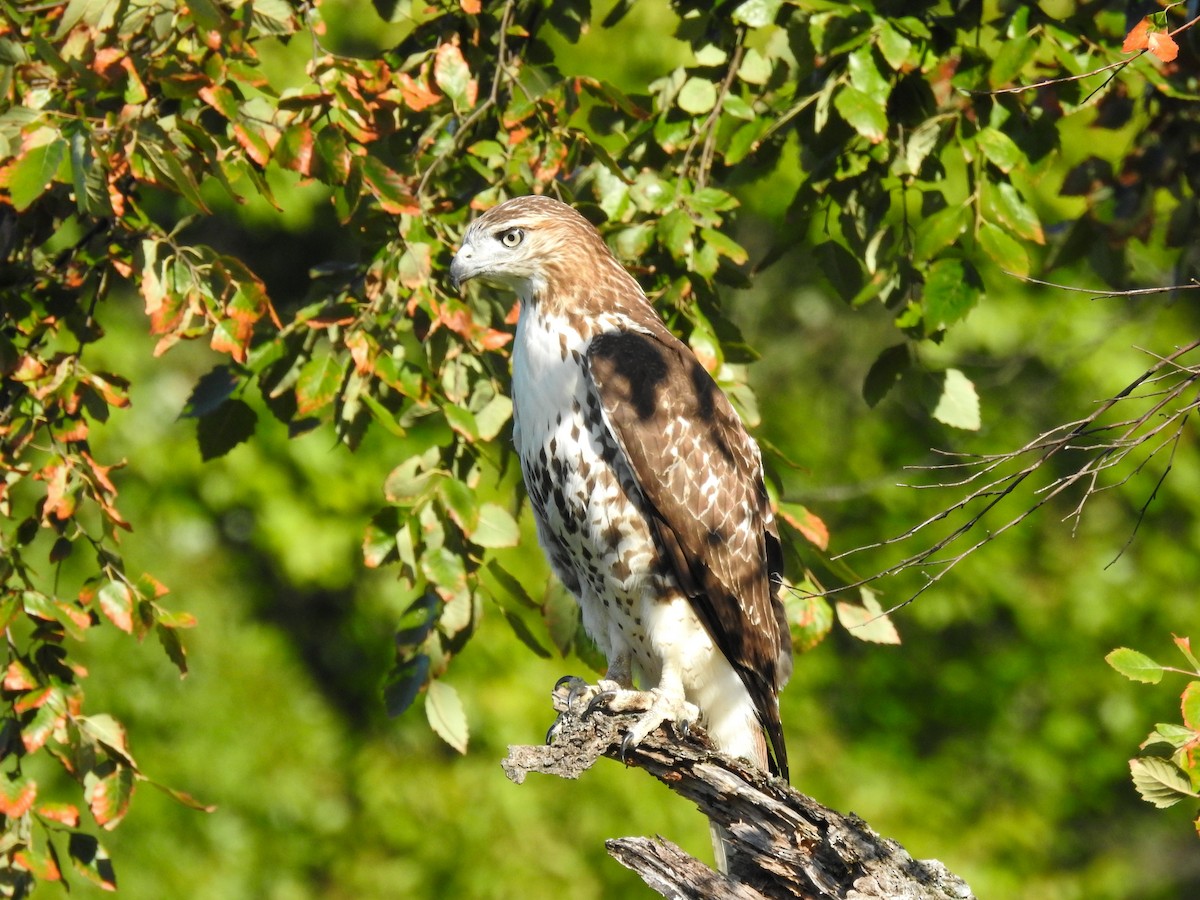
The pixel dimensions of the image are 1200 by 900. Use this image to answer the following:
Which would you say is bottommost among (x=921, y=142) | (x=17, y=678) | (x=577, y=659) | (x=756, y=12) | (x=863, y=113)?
(x=577, y=659)

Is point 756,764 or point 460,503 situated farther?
point 756,764

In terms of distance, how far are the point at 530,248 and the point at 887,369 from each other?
879 millimetres

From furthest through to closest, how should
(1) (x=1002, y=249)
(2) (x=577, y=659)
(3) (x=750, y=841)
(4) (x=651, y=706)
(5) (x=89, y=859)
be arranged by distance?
1. (2) (x=577, y=659)
2. (4) (x=651, y=706)
3. (5) (x=89, y=859)
4. (1) (x=1002, y=249)
5. (3) (x=750, y=841)

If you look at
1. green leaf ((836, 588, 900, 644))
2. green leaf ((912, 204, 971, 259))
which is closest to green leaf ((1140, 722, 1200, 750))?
green leaf ((836, 588, 900, 644))

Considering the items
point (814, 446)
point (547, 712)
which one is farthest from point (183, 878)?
point (814, 446)

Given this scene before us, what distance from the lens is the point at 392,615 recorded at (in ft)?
23.5

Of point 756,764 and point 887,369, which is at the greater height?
point 887,369

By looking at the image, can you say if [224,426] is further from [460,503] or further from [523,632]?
[523,632]

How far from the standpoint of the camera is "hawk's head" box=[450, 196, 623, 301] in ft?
11.1

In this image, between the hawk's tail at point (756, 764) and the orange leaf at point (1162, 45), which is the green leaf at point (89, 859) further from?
the orange leaf at point (1162, 45)

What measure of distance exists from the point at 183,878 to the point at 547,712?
1.91 m

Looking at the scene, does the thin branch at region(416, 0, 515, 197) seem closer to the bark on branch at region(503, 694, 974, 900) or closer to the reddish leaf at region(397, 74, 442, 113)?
the reddish leaf at region(397, 74, 442, 113)

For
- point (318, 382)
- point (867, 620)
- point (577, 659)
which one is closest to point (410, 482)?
point (318, 382)

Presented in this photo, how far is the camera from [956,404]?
3.35m
